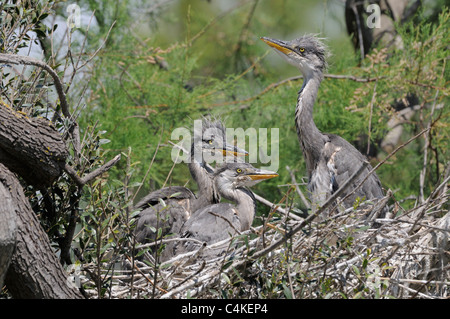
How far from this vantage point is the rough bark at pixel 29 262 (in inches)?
102

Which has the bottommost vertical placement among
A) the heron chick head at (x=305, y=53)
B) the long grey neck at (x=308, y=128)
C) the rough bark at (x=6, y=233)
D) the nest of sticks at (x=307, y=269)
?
the nest of sticks at (x=307, y=269)

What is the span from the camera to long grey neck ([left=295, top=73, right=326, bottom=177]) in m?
4.81

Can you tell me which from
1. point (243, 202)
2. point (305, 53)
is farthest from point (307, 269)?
point (305, 53)

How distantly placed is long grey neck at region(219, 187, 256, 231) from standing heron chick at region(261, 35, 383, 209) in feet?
1.44

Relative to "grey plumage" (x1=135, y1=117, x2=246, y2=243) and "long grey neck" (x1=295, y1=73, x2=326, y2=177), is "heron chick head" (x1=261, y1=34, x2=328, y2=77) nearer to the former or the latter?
"long grey neck" (x1=295, y1=73, x2=326, y2=177)

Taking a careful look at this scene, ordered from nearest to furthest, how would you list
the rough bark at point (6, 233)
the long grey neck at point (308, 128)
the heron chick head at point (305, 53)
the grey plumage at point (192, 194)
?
the rough bark at point (6, 233), the grey plumage at point (192, 194), the long grey neck at point (308, 128), the heron chick head at point (305, 53)

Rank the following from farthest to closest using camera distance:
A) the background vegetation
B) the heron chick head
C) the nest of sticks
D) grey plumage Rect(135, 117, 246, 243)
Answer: the background vegetation, the heron chick head, grey plumage Rect(135, 117, 246, 243), the nest of sticks

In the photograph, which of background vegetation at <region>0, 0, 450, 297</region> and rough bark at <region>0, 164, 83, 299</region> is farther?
background vegetation at <region>0, 0, 450, 297</region>

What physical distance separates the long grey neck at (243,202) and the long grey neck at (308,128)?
517 millimetres

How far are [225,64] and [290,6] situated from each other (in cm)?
134

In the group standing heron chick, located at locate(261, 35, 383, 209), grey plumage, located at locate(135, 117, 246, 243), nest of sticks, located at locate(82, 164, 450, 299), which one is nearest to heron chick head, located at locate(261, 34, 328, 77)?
standing heron chick, located at locate(261, 35, 383, 209)

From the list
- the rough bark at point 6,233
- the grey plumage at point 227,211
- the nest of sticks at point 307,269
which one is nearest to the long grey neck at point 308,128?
the grey plumage at point 227,211

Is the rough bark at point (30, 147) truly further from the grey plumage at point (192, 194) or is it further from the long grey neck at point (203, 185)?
the long grey neck at point (203, 185)

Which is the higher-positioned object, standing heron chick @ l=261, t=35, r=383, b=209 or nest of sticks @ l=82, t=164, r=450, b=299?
standing heron chick @ l=261, t=35, r=383, b=209
